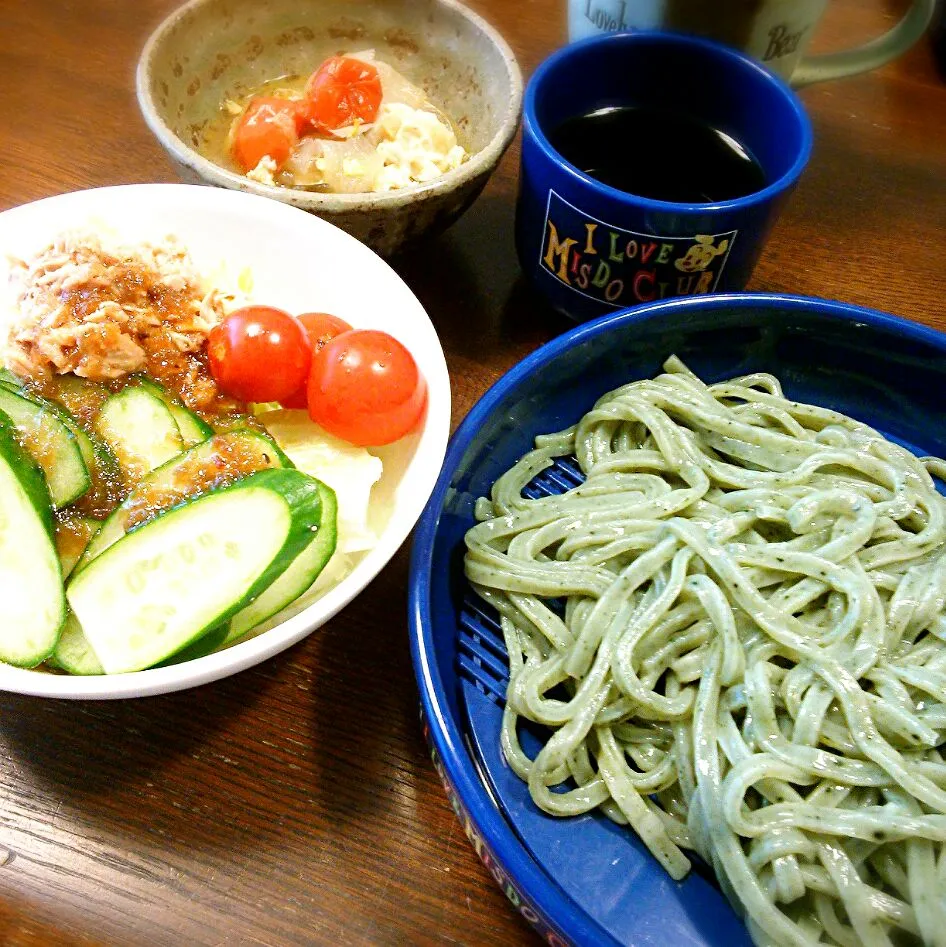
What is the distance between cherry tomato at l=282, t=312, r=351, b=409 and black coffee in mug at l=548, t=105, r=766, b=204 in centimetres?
59

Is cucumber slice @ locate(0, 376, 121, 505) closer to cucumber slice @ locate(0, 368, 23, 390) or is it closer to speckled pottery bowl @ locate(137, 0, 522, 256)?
cucumber slice @ locate(0, 368, 23, 390)

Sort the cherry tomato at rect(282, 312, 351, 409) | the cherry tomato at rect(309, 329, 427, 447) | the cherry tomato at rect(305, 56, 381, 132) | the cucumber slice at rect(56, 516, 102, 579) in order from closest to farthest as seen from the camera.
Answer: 1. the cucumber slice at rect(56, 516, 102, 579)
2. the cherry tomato at rect(309, 329, 427, 447)
3. the cherry tomato at rect(282, 312, 351, 409)
4. the cherry tomato at rect(305, 56, 381, 132)

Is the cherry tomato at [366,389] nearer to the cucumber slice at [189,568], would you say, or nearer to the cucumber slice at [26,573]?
the cucumber slice at [189,568]

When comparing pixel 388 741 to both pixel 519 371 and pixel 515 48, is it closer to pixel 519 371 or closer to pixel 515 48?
pixel 519 371

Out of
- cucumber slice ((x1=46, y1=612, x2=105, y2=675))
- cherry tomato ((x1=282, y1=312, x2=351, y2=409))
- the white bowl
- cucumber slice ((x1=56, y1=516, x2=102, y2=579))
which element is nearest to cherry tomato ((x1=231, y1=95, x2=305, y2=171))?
the white bowl

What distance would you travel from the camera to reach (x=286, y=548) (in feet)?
3.21

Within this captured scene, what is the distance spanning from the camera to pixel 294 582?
104cm

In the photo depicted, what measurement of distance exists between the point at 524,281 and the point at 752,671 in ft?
3.33

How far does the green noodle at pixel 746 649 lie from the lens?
3.28ft

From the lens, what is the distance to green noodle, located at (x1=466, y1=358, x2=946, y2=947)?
39.4 inches

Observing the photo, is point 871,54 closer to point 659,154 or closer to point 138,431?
point 659,154

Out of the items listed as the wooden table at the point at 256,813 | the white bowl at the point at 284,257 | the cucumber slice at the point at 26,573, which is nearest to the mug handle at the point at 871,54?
the wooden table at the point at 256,813

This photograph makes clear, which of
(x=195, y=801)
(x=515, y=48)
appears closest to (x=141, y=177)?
(x=515, y=48)

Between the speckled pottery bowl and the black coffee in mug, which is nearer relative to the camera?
the speckled pottery bowl
